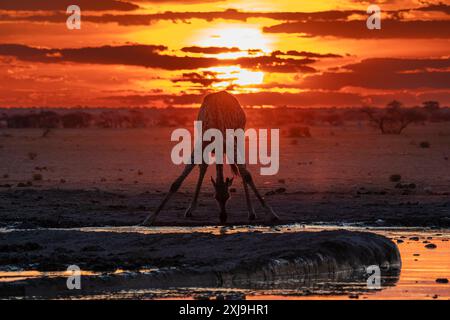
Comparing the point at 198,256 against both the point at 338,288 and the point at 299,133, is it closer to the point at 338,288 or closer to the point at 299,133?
the point at 338,288

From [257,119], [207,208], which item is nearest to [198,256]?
[207,208]

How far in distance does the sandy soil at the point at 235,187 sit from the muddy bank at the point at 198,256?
382 cm

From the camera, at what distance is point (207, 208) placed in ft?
75.2

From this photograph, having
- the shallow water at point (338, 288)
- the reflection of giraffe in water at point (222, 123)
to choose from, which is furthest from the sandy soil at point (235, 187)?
the shallow water at point (338, 288)

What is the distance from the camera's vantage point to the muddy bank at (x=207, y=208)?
20.1 m

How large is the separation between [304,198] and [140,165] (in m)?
17.7

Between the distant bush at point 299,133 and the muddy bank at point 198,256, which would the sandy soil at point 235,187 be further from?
the distant bush at point 299,133

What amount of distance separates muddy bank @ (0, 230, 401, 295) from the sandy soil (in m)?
3.82

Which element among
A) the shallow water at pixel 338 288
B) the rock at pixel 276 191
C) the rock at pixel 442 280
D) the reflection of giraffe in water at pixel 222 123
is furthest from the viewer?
the rock at pixel 276 191

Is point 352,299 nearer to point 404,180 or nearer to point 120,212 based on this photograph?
point 120,212

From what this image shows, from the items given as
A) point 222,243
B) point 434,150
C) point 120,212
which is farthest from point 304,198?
point 434,150

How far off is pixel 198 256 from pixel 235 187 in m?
14.8

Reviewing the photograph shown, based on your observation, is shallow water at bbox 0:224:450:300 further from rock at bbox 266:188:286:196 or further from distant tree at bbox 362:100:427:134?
distant tree at bbox 362:100:427:134

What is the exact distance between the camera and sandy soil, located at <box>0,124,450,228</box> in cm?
2105
